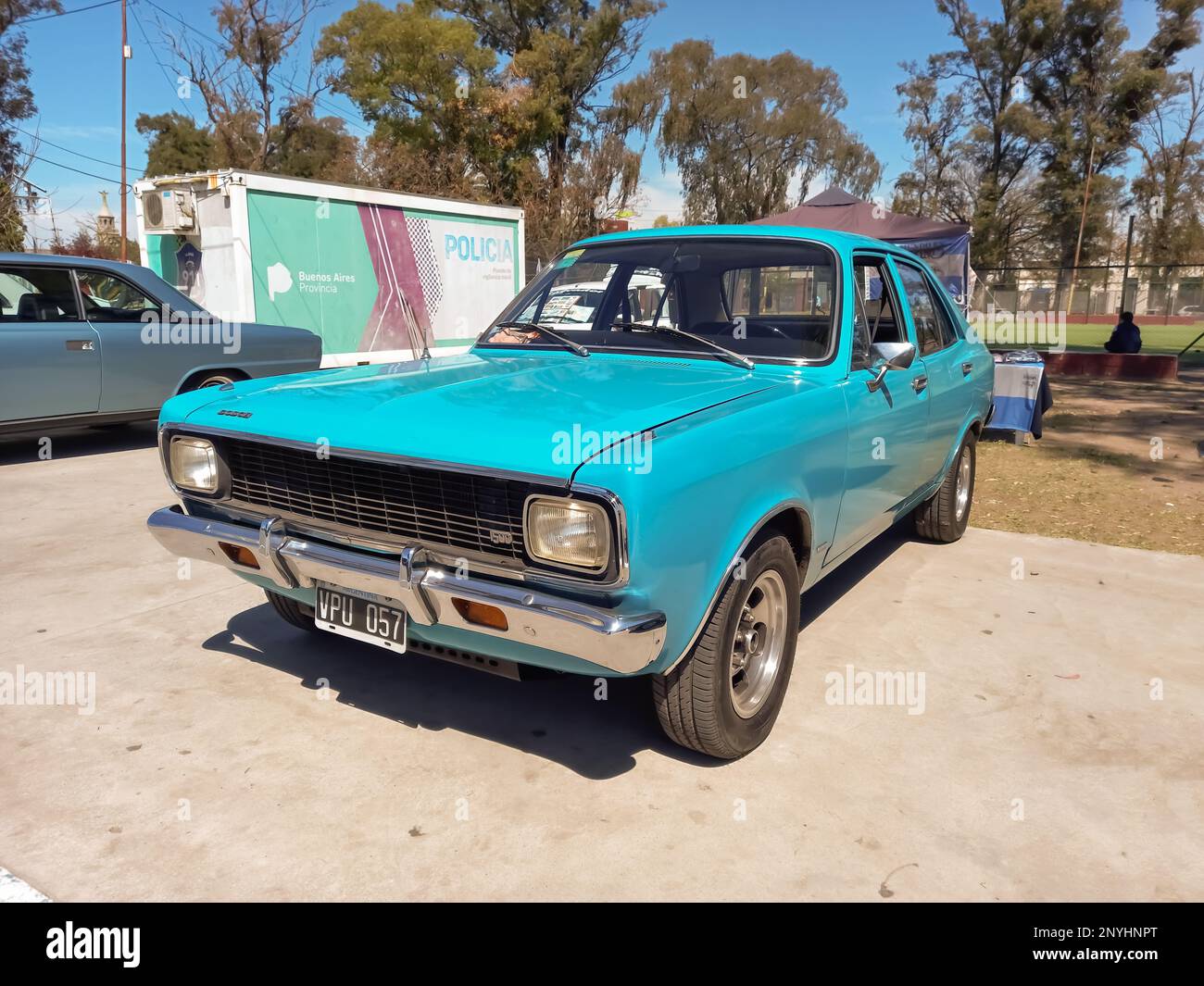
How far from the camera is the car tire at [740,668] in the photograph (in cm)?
262

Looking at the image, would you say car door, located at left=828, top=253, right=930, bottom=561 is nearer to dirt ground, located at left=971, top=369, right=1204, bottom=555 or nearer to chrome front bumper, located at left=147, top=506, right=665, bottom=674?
chrome front bumper, located at left=147, top=506, right=665, bottom=674

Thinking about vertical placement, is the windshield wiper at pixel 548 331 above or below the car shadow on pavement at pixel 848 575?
above

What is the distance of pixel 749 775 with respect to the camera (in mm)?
2838

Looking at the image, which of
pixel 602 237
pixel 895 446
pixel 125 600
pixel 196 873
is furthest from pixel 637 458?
pixel 125 600

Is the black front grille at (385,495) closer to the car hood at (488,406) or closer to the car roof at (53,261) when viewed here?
the car hood at (488,406)

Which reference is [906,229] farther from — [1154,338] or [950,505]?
[1154,338]

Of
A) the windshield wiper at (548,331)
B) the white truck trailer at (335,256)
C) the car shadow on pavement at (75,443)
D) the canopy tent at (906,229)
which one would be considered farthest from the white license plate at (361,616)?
the canopy tent at (906,229)

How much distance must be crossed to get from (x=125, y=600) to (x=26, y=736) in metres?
1.33

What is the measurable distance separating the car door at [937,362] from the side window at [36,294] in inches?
258

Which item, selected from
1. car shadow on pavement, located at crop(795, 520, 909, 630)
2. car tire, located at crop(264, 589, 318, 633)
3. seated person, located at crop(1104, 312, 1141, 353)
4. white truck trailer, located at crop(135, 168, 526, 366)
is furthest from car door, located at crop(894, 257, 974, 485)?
seated person, located at crop(1104, 312, 1141, 353)

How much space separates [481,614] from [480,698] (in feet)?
3.41

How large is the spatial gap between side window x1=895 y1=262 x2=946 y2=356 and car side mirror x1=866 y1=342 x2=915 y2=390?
2.56ft

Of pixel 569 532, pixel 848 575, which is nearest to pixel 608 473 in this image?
pixel 569 532

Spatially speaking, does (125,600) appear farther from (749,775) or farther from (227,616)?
(749,775)
